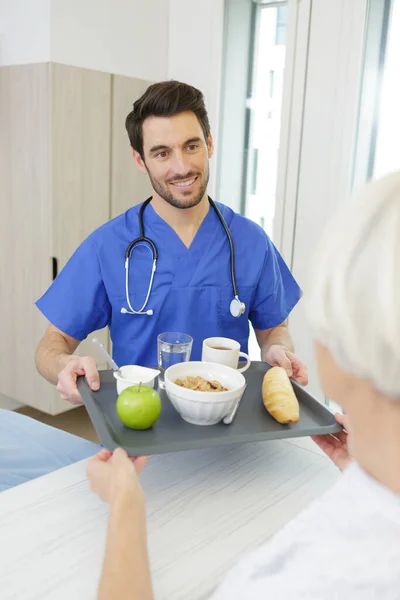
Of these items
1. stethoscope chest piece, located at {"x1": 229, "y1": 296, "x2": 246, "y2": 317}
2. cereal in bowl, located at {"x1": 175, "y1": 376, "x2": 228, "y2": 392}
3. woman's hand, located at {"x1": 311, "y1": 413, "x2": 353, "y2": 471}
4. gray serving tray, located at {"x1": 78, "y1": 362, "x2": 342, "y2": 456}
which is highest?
stethoscope chest piece, located at {"x1": 229, "y1": 296, "x2": 246, "y2": 317}

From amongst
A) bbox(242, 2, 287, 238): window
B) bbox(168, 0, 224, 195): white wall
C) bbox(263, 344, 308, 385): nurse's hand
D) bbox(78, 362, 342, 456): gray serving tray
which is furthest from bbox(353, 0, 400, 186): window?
bbox(78, 362, 342, 456): gray serving tray

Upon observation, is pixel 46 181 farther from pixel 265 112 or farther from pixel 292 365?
pixel 292 365

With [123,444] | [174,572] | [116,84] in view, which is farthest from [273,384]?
[116,84]

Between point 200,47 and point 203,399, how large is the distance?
2.37 m

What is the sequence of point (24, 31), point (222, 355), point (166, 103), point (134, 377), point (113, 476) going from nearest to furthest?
point (113, 476), point (134, 377), point (222, 355), point (166, 103), point (24, 31)

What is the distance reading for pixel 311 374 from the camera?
9.13 ft

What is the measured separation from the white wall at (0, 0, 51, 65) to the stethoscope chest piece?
1.55m

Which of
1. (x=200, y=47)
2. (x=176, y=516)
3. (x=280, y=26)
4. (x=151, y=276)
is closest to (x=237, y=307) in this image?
(x=151, y=276)

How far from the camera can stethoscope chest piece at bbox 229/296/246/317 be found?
174 centimetres

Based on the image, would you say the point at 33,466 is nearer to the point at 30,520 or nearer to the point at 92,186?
the point at 30,520

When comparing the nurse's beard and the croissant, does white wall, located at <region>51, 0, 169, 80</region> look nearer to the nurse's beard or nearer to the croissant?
the nurse's beard

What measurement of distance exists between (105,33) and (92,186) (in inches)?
28.3

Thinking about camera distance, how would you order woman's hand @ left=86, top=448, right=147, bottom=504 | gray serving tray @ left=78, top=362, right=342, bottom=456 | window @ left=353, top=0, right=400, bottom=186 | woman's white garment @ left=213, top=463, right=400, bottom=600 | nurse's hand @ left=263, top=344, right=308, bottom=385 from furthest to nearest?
window @ left=353, top=0, right=400, bottom=186 < nurse's hand @ left=263, top=344, right=308, bottom=385 < gray serving tray @ left=78, top=362, right=342, bottom=456 < woman's hand @ left=86, top=448, right=147, bottom=504 < woman's white garment @ left=213, top=463, right=400, bottom=600

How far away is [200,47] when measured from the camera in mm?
3033
